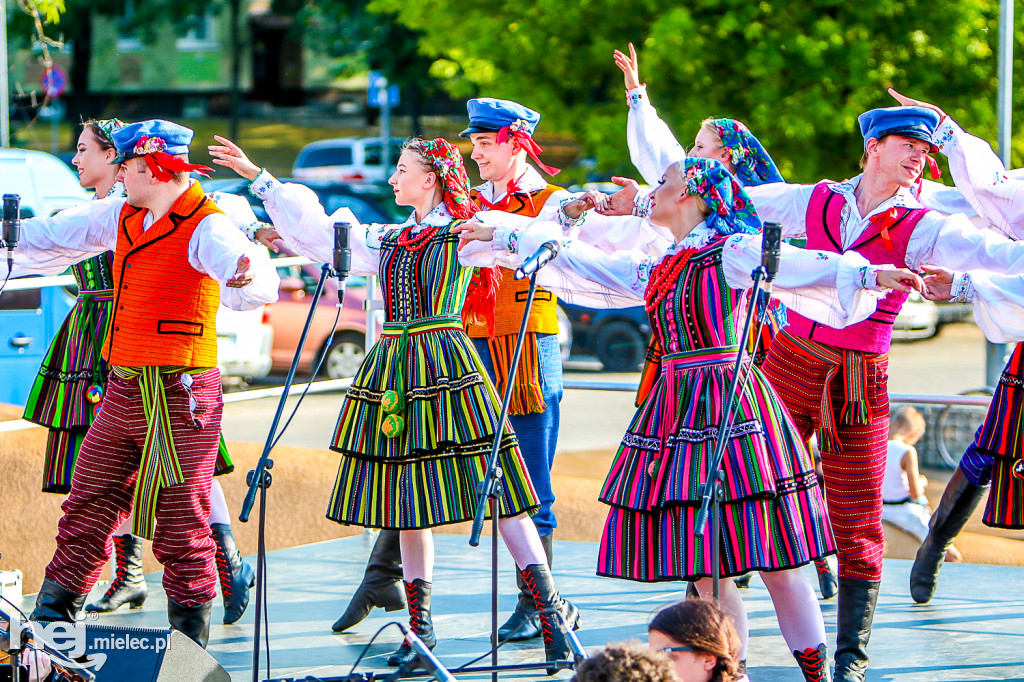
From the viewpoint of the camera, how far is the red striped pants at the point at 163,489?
176 inches

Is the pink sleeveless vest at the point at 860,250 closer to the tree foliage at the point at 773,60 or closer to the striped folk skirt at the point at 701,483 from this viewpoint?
the striped folk skirt at the point at 701,483

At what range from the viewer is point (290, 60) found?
123ft

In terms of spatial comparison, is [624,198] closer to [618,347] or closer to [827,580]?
[827,580]

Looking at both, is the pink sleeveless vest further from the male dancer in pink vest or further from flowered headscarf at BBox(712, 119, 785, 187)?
flowered headscarf at BBox(712, 119, 785, 187)

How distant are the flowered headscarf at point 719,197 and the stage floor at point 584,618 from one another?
4.75 ft

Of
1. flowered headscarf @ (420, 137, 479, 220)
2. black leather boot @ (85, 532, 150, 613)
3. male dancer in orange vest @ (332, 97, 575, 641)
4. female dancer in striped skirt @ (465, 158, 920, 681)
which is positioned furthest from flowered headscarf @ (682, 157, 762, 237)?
black leather boot @ (85, 532, 150, 613)

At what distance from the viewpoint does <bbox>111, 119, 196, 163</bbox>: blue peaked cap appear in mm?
4469

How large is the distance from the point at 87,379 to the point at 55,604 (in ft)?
2.89

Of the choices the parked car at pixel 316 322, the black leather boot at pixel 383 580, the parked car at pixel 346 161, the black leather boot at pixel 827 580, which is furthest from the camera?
the parked car at pixel 346 161

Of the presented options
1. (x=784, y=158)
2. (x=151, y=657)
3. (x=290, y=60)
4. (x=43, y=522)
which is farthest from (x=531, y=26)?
(x=290, y=60)

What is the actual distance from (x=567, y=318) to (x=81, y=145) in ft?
29.6

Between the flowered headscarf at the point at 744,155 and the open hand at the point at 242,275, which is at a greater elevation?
the flowered headscarf at the point at 744,155

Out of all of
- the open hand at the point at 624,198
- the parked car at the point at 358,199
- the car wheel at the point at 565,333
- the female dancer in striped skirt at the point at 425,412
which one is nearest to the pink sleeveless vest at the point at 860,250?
the open hand at the point at 624,198

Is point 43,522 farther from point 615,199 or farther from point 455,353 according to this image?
point 615,199
